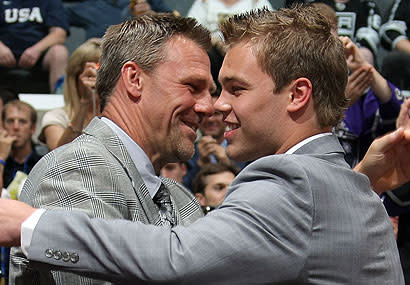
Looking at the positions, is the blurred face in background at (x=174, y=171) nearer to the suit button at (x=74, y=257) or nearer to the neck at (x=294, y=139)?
the neck at (x=294, y=139)

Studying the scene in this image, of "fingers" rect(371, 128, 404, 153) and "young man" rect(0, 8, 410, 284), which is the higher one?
"young man" rect(0, 8, 410, 284)

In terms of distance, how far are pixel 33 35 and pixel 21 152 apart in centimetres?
94

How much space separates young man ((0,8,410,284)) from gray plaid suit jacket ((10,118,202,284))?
0.33 metres

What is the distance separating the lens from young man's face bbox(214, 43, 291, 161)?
1.74 m

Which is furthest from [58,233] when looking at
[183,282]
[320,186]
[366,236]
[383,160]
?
[383,160]

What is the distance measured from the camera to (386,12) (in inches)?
173

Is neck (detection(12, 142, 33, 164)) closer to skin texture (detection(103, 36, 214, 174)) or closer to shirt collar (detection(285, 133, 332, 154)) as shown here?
skin texture (detection(103, 36, 214, 174))

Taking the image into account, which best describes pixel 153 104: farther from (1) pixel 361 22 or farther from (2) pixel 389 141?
(1) pixel 361 22

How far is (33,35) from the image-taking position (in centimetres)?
512

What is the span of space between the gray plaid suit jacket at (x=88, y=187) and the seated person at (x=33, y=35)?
10.2 feet

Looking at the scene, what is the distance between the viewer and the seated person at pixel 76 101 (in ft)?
12.4

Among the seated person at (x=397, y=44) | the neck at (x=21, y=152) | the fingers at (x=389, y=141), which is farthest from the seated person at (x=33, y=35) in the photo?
the fingers at (x=389, y=141)

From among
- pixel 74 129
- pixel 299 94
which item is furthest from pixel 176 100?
pixel 74 129

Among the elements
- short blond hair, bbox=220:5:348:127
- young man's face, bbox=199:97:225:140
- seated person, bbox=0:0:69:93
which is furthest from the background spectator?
short blond hair, bbox=220:5:348:127
